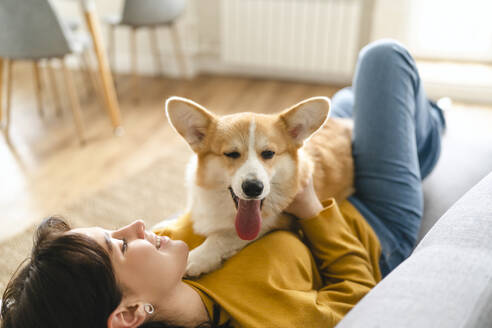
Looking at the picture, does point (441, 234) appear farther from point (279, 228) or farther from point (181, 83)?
point (181, 83)

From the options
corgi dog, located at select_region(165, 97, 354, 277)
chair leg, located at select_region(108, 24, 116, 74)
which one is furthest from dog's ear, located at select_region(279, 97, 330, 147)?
chair leg, located at select_region(108, 24, 116, 74)

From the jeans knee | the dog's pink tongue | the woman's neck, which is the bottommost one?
the woman's neck

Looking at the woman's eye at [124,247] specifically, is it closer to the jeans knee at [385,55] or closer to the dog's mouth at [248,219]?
the dog's mouth at [248,219]

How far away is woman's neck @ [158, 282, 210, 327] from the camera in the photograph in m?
0.91

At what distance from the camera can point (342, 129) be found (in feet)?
4.99

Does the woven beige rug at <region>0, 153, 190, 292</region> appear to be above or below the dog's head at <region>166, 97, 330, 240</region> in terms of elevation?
below

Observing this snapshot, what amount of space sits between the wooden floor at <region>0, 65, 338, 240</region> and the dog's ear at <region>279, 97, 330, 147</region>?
1540mm

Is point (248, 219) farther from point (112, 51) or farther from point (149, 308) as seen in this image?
point (112, 51)

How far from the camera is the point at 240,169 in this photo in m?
1.11

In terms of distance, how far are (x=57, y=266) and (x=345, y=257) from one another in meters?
0.67

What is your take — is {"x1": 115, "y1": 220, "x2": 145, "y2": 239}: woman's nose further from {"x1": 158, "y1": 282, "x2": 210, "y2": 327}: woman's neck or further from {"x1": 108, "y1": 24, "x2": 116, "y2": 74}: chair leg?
{"x1": 108, "y1": 24, "x2": 116, "y2": 74}: chair leg

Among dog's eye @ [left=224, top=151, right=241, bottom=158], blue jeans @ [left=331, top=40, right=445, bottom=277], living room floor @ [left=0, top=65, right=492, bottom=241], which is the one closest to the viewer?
dog's eye @ [left=224, top=151, right=241, bottom=158]

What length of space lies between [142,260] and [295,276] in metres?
0.36

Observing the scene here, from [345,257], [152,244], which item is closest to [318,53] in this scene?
[345,257]
